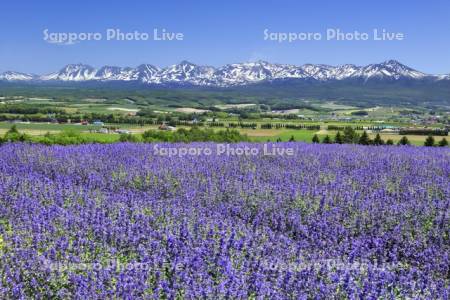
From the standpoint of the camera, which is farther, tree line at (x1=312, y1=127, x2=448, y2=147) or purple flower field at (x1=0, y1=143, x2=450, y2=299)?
tree line at (x1=312, y1=127, x2=448, y2=147)

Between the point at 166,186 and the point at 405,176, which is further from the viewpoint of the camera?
the point at 405,176

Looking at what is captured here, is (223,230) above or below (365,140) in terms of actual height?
above

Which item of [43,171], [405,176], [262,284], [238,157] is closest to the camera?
[262,284]

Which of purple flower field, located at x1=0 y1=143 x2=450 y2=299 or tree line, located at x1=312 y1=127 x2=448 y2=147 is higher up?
purple flower field, located at x1=0 y1=143 x2=450 y2=299

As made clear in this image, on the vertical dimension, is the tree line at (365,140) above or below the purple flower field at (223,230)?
below

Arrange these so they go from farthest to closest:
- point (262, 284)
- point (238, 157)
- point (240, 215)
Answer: point (238, 157) → point (240, 215) → point (262, 284)

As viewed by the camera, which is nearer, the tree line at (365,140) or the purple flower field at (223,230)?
the purple flower field at (223,230)

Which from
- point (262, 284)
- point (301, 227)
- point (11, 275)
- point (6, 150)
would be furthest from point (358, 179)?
point (6, 150)

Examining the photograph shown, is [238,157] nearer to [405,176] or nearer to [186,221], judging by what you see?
[405,176]
